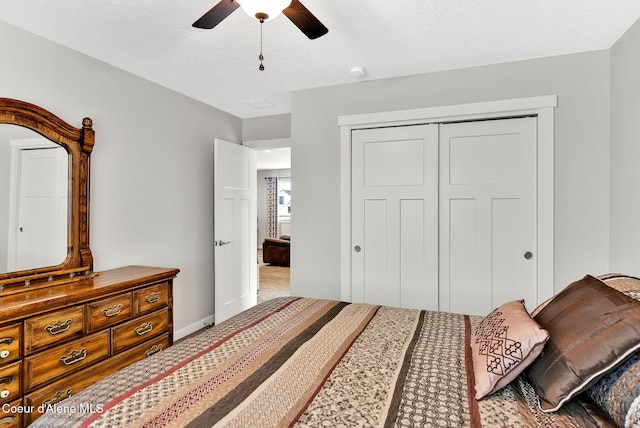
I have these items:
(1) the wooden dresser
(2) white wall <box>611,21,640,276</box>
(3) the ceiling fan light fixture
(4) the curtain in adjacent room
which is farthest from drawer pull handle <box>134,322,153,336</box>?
(4) the curtain in adjacent room

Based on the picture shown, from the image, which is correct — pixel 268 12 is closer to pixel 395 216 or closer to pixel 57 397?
pixel 395 216

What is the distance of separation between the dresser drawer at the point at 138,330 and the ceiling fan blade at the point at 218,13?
6.46ft

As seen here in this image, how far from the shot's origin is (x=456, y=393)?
115 centimetres

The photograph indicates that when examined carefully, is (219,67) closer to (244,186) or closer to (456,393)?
(244,186)

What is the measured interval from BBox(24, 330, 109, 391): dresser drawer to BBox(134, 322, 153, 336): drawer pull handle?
238mm

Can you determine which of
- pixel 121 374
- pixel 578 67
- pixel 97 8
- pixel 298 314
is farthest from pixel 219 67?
pixel 578 67

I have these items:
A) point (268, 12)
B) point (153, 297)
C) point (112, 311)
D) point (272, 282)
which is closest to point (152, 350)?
point (153, 297)

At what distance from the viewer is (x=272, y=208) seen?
10.4 metres

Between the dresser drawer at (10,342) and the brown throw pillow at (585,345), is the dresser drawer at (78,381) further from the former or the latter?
the brown throw pillow at (585,345)

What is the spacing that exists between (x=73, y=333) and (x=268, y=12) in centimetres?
208

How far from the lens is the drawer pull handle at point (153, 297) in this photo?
2557 mm

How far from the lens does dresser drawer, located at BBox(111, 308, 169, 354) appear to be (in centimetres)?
233

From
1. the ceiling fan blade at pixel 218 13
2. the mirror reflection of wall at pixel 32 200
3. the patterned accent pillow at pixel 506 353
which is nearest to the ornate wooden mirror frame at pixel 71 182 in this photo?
the mirror reflection of wall at pixel 32 200

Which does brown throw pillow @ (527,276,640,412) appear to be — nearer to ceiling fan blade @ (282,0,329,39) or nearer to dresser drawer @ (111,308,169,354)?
ceiling fan blade @ (282,0,329,39)
